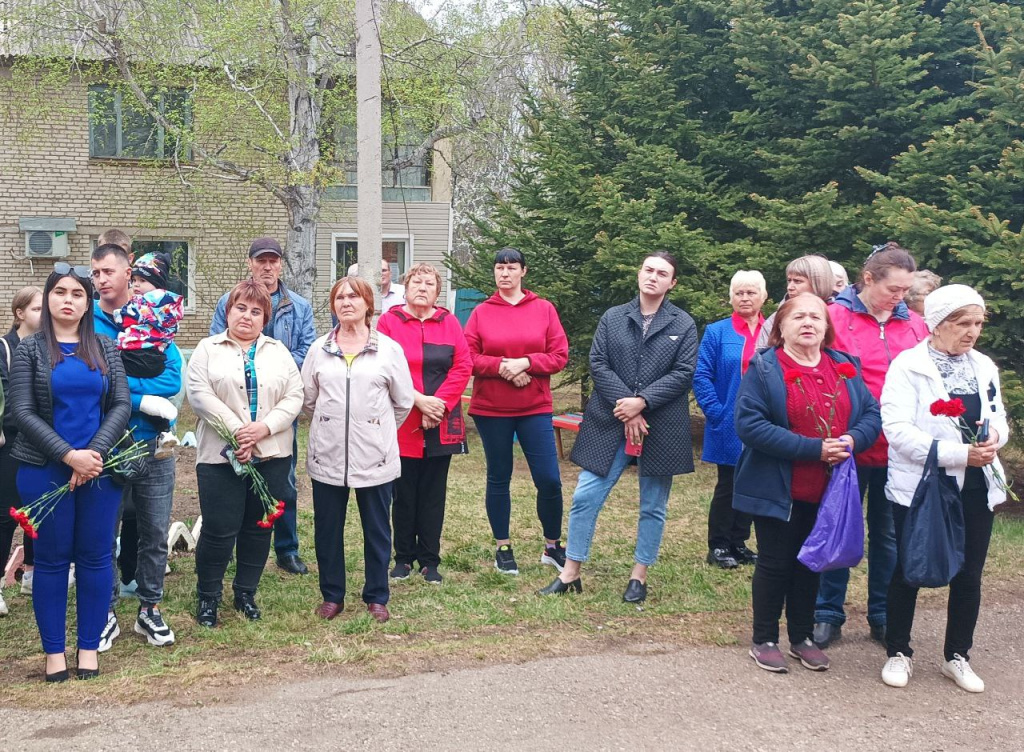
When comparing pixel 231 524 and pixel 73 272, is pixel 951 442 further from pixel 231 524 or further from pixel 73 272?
pixel 73 272

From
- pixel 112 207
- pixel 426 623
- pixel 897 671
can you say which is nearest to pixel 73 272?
pixel 426 623

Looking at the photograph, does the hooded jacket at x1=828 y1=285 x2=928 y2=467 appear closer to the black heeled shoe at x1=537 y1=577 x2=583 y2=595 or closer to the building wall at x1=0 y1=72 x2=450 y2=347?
the black heeled shoe at x1=537 y1=577 x2=583 y2=595

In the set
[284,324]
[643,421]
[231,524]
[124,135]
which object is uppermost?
[124,135]

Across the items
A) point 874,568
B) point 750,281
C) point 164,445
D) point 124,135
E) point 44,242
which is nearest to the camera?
point 164,445

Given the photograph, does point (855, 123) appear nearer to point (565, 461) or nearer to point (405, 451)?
point (565, 461)

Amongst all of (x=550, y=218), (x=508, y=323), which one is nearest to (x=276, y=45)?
(x=550, y=218)

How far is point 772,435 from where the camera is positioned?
4758mm

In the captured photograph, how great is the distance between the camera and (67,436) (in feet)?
15.0

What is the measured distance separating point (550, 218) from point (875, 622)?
728 centimetres

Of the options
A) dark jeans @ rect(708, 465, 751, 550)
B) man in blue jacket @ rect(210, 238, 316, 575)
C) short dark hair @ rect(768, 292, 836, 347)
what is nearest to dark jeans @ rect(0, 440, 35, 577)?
man in blue jacket @ rect(210, 238, 316, 575)

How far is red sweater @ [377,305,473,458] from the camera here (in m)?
6.15

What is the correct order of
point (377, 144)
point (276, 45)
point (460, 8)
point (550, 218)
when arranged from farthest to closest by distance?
point (460, 8)
point (276, 45)
point (550, 218)
point (377, 144)

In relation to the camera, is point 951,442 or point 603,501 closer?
point 951,442

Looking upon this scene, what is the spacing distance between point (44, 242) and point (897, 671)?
1869 cm
